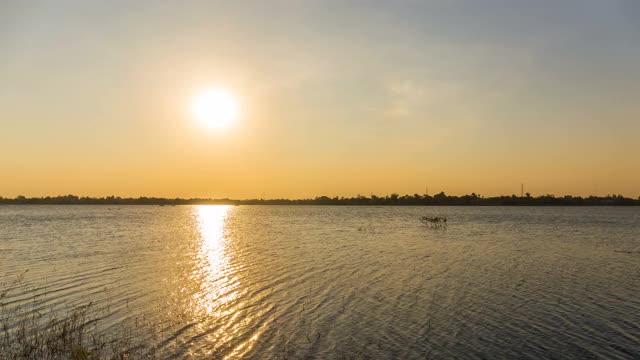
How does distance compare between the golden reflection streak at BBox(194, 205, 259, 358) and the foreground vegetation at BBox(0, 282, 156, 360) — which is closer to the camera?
the foreground vegetation at BBox(0, 282, 156, 360)

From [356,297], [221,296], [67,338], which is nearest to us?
[67,338]

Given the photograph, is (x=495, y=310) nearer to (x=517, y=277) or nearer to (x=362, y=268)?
(x=517, y=277)

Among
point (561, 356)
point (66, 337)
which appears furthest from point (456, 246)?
point (66, 337)

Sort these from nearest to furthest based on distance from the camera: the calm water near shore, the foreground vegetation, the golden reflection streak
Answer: the foreground vegetation, the calm water near shore, the golden reflection streak

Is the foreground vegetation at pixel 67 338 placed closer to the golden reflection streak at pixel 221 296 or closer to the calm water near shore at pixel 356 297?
the calm water near shore at pixel 356 297

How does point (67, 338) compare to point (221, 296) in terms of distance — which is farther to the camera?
point (221, 296)

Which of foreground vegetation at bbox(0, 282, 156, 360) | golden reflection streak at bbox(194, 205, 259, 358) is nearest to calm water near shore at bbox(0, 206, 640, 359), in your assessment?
golden reflection streak at bbox(194, 205, 259, 358)

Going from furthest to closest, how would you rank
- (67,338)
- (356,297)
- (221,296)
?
1. (221,296)
2. (356,297)
3. (67,338)

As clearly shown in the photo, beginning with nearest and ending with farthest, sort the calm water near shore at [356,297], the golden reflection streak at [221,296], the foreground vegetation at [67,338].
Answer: the foreground vegetation at [67,338]
the calm water near shore at [356,297]
the golden reflection streak at [221,296]

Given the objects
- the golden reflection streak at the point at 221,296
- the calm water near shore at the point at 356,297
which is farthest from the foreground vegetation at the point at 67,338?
the golden reflection streak at the point at 221,296

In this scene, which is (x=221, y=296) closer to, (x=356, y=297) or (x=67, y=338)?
(x=356, y=297)

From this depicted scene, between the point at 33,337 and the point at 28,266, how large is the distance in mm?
23251

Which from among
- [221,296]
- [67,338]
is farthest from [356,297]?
[67,338]

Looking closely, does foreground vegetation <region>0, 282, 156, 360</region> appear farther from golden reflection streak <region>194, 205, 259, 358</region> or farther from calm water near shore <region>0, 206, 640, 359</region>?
golden reflection streak <region>194, 205, 259, 358</region>
